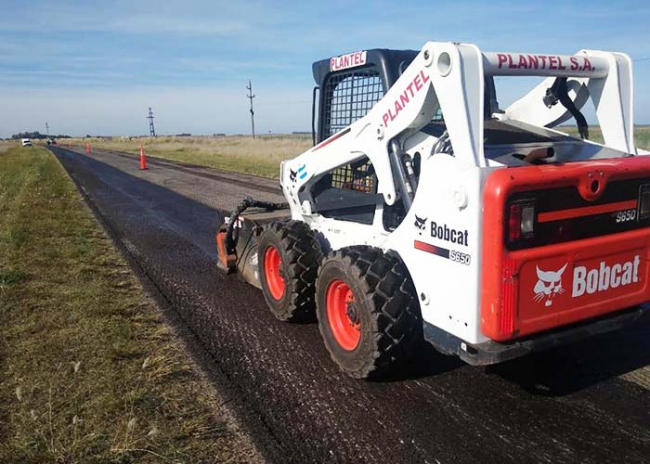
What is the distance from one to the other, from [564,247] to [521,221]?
347 mm

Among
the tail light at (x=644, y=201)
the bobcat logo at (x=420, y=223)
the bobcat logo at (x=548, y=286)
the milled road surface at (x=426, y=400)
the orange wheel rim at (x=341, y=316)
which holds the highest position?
the tail light at (x=644, y=201)

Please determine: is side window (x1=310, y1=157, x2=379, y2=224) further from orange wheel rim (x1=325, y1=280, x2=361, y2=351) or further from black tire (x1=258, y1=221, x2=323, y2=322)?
orange wheel rim (x1=325, y1=280, x2=361, y2=351)

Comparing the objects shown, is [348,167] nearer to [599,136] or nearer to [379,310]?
[379,310]

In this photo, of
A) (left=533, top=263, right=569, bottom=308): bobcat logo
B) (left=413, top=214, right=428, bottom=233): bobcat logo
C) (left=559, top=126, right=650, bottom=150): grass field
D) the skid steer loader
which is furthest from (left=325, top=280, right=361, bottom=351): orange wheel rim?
(left=559, top=126, right=650, bottom=150): grass field

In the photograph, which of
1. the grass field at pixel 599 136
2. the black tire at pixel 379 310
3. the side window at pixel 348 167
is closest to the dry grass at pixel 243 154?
the grass field at pixel 599 136

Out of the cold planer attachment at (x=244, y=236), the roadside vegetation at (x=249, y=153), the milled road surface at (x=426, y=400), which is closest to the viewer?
the milled road surface at (x=426, y=400)

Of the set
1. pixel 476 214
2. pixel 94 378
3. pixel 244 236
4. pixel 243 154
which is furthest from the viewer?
pixel 243 154

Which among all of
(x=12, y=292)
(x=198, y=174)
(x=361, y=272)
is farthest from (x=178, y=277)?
(x=198, y=174)

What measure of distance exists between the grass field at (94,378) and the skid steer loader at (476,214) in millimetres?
1130

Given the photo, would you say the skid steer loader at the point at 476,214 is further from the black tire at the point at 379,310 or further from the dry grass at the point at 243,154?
the dry grass at the point at 243,154

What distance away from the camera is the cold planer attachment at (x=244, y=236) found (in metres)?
5.73

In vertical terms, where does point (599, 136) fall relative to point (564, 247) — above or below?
above

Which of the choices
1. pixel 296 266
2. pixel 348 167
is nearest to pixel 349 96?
pixel 348 167

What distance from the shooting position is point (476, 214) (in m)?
2.84
